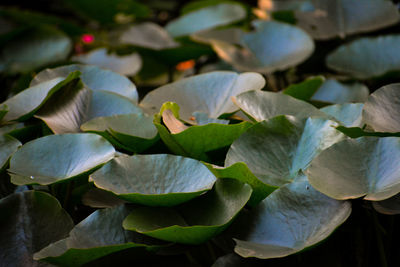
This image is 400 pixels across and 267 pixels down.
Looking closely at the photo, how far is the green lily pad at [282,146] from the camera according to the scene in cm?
52

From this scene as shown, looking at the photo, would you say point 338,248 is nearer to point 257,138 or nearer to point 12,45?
point 257,138

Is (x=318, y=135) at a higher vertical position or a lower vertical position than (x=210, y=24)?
higher

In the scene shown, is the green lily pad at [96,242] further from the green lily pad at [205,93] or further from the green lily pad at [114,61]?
the green lily pad at [114,61]

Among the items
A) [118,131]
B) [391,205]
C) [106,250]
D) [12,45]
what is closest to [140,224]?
[106,250]

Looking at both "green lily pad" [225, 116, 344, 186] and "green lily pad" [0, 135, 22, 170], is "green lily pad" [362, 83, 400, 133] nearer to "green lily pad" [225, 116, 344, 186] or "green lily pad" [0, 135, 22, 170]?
"green lily pad" [225, 116, 344, 186]

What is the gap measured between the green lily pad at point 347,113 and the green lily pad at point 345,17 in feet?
1.94

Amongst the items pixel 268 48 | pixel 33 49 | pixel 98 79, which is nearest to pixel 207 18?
pixel 268 48

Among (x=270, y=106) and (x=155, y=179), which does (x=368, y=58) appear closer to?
(x=270, y=106)

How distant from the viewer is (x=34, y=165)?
0.52m

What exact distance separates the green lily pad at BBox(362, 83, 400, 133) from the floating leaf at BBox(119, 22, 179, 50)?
28.4 inches

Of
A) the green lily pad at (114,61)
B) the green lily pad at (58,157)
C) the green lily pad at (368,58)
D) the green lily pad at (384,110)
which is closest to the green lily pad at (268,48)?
the green lily pad at (368,58)

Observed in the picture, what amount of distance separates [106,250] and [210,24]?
950 millimetres

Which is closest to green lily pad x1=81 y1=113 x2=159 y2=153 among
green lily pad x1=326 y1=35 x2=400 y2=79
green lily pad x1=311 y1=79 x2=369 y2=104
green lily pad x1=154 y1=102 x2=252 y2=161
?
green lily pad x1=154 y1=102 x2=252 y2=161

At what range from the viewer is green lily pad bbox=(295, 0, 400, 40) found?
1.17 m
